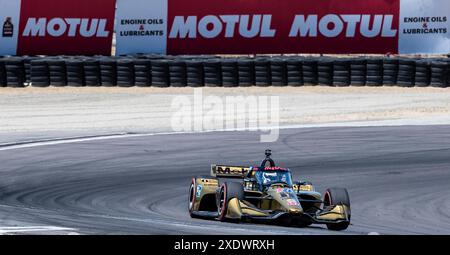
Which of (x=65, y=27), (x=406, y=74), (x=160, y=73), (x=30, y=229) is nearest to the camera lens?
(x=30, y=229)

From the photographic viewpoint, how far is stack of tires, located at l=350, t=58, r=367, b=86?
110ft

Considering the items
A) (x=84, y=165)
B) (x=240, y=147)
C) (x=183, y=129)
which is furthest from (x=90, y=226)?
(x=183, y=129)

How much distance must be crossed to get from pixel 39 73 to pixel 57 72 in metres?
0.57

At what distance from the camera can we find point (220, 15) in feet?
116

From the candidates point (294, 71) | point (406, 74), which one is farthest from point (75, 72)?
point (406, 74)

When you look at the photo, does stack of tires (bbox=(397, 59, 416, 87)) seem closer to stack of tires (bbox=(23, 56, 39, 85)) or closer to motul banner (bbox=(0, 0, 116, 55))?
motul banner (bbox=(0, 0, 116, 55))

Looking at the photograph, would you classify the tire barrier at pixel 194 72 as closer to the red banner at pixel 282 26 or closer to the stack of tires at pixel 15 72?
the red banner at pixel 282 26

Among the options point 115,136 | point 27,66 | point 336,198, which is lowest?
point 336,198

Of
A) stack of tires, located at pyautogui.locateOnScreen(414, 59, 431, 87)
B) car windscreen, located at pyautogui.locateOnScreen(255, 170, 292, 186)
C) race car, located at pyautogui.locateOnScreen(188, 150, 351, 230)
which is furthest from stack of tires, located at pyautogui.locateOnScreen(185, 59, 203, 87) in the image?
car windscreen, located at pyautogui.locateOnScreen(255, 170, 292, 186)

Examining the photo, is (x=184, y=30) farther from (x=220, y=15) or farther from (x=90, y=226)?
(x=90, y=226)

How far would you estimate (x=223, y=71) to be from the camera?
112 feet

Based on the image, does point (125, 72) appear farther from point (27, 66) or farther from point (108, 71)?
point (27, 66)

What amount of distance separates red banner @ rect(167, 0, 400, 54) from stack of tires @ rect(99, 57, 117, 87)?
210 centimetres

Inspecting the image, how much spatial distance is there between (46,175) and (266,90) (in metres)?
15.2
